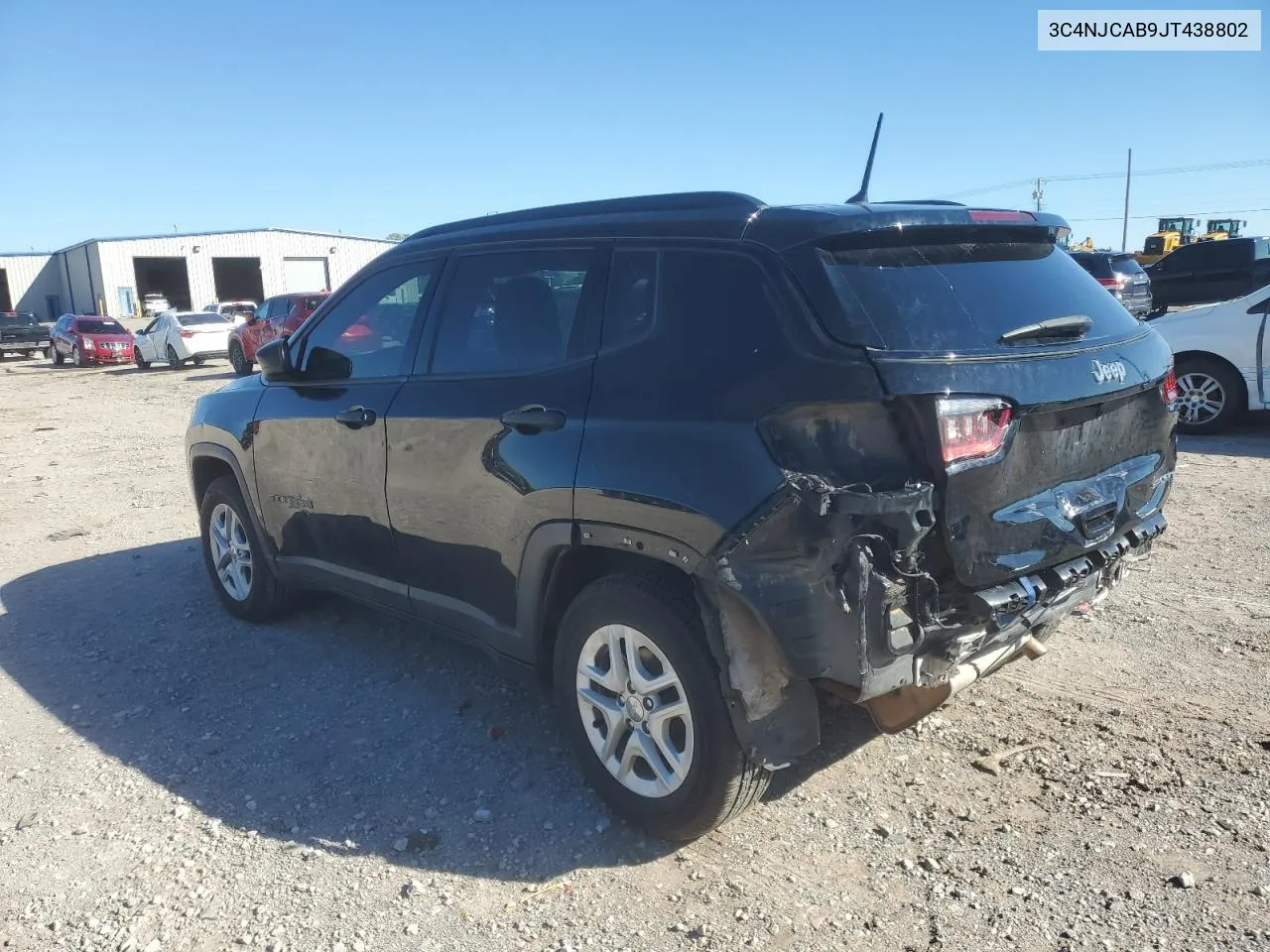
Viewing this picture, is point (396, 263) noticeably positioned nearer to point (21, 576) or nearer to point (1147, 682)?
point (1147, 682)

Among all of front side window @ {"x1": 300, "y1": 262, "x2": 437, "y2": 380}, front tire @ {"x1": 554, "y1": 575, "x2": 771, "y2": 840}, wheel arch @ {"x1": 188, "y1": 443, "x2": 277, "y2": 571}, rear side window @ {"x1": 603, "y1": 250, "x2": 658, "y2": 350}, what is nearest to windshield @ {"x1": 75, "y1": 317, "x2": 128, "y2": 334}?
wheel arch @ {"x1": 188, "y1": 443, "x2": 277, "y2": 571}

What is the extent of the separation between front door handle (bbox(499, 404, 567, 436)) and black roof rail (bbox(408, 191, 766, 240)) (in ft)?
2.50

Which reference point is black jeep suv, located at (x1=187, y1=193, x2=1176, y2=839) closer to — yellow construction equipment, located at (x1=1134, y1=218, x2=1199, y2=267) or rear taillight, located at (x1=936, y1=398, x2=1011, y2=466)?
rear taillight, located at (x1=936, y1=398, x2=1011, y2=466)

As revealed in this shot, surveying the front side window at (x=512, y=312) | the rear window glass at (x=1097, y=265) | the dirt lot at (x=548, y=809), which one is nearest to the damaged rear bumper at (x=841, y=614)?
the dirt lot at (x=548, y=809)

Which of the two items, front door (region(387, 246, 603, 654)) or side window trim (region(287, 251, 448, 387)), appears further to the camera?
side window trim (region(287, 251, 448, 387))

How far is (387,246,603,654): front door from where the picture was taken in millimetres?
3320

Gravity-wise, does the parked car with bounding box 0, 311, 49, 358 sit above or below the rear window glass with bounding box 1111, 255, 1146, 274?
below

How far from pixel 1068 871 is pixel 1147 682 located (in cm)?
148

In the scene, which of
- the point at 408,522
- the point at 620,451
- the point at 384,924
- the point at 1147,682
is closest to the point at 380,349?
the point at 408,522

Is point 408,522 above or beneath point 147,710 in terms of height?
above

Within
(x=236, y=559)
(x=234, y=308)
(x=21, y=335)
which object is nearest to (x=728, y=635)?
(x=236, y=559)

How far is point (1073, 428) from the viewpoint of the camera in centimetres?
296

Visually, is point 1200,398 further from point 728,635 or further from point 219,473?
point 219,473

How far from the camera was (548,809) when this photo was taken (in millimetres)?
3396
